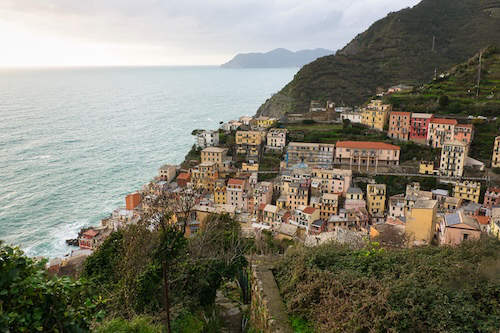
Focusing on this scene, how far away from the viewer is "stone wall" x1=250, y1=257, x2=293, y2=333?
6.44 meters

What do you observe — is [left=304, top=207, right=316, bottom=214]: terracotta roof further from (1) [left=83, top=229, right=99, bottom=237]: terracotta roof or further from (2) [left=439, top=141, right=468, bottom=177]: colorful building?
(1) [left=83, top=229, right=99, bottom=237]: terracotta roof

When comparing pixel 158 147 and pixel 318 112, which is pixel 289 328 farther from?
pixel 158 147

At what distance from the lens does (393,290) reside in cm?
615

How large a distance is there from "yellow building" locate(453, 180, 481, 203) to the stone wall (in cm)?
2694

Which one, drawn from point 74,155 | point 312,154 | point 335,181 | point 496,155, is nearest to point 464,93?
point 496,155

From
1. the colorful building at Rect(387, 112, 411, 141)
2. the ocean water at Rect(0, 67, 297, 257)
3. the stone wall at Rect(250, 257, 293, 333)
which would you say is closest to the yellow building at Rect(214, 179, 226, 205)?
the ocean water at Rect(0, 67, 297, 257)

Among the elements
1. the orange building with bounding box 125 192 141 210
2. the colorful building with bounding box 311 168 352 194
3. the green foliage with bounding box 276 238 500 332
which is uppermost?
the green foliage with bounding box 276 238 500 332

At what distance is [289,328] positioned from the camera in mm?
6262

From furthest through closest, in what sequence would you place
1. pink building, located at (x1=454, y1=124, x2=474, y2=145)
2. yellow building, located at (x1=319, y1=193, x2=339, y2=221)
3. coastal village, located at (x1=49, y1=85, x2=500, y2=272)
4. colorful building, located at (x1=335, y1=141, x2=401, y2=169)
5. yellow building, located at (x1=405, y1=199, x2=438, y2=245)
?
colorful building, located at (x1=335, y1=141, x2=401, y2=169), pink building, located at (x1=454, y1=124, x2=474, y2=145), yellow building, located at (x1=319, y1=193, x2=339, y2=221), coastal village, located at (x1=49, y1=85, x2=500, y2=272), yellow building, located at (x1=405, y1=199, x2=438, y2=245)

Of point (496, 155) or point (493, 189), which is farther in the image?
point (496, 155)

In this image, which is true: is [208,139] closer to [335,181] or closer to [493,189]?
[335,181]

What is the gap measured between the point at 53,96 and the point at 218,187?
8929cm

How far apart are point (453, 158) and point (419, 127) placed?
684cm

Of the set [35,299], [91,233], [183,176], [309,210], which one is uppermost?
[35,299]
